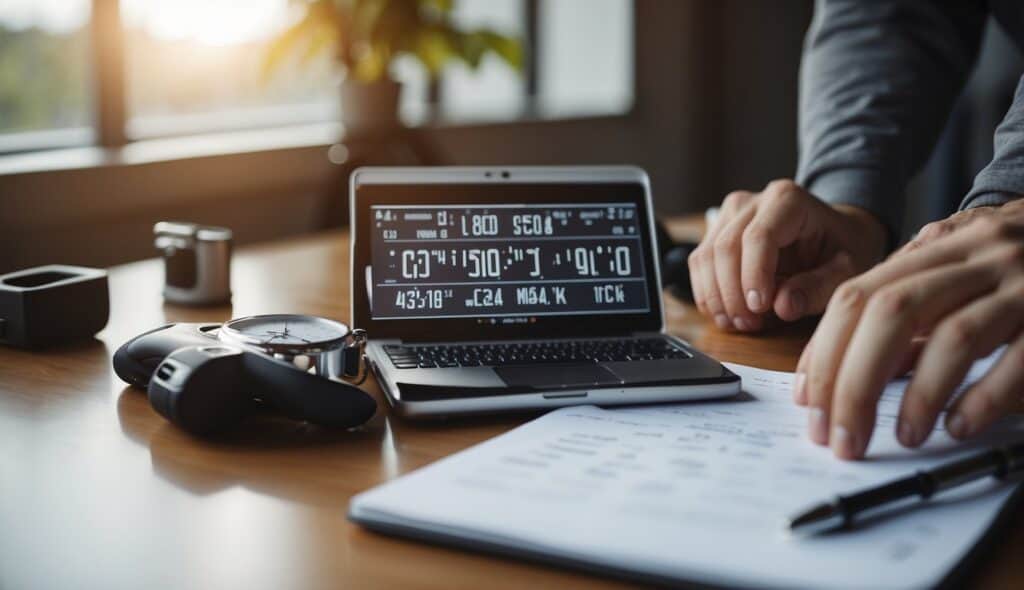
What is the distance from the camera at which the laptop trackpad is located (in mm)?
771

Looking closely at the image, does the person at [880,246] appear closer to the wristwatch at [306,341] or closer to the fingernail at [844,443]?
the fingernail at [844,443]

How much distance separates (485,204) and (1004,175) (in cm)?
45

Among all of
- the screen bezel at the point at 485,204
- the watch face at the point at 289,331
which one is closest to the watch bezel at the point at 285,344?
the watch face at the point at 289,331

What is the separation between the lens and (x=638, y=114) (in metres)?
5.09

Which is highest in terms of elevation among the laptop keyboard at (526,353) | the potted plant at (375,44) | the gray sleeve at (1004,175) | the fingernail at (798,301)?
the potted plant at (375,44)

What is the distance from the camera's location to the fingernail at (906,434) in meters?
0.63

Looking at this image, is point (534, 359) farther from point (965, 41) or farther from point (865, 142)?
point (965, 41)

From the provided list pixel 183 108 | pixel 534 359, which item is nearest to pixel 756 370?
pixel 534 359

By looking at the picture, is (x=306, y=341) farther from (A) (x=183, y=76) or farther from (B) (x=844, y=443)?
(A) (x=183, y=76)

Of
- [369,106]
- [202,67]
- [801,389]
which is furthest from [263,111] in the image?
[801,389]

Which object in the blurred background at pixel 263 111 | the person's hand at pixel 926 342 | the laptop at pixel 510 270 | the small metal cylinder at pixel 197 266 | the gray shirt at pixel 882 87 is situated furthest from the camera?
the blurred background at pixel 263 111

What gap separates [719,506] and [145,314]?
74cm

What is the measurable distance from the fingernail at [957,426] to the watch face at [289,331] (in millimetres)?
414

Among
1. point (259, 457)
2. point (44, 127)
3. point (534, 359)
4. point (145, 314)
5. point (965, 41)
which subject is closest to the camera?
point (259, 457)
